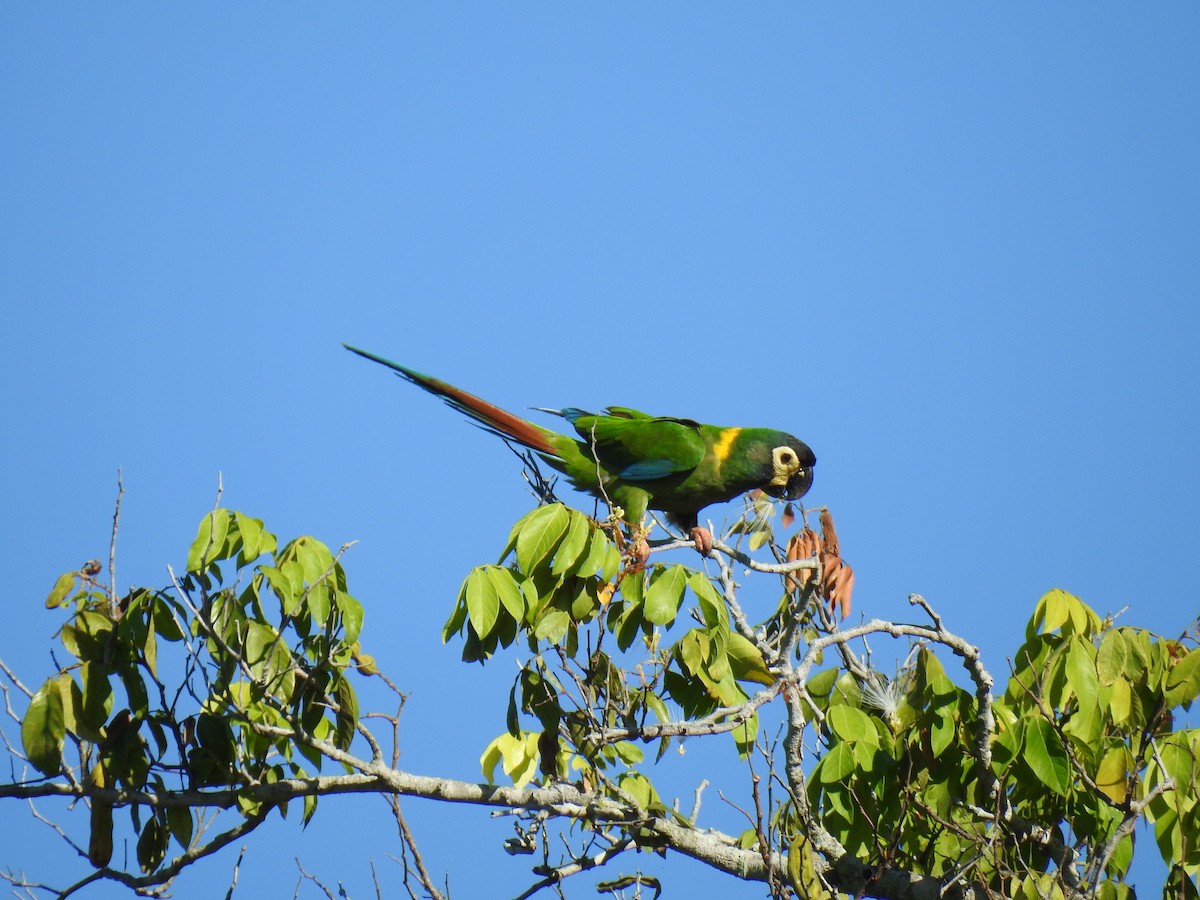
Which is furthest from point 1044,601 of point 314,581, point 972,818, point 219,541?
point 219,541

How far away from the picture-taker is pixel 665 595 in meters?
3.08

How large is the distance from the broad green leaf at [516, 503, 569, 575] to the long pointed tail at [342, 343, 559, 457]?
224cm

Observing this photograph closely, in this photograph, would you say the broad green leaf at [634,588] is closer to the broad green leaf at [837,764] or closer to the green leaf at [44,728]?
the broad green leaf at [837,764]

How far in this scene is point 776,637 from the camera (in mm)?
4258

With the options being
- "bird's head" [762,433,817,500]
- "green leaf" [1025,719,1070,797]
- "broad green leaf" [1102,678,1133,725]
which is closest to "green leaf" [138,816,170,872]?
"green leaf" [1025,719,1070,797]

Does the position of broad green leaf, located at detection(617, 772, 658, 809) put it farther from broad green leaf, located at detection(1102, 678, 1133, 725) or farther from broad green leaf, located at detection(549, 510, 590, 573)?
broad green leaf, located at detection(1102, 678, 1133, 725)

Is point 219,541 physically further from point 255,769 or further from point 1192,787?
point 1192,787

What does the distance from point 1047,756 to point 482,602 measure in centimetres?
173

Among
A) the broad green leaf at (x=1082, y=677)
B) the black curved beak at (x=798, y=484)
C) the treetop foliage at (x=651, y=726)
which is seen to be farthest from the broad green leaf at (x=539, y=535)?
the black curved beak at (x=798, y=484)

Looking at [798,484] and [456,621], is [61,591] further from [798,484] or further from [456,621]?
[798,484]

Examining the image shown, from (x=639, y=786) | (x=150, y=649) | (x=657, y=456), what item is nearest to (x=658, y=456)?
(x=657, y=456)

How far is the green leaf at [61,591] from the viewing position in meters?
3.19

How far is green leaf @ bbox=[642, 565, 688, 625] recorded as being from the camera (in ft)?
9.98

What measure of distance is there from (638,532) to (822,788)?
1119 mm
